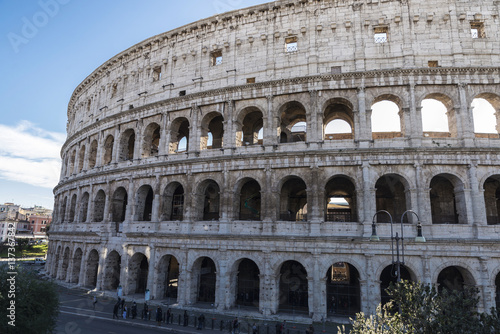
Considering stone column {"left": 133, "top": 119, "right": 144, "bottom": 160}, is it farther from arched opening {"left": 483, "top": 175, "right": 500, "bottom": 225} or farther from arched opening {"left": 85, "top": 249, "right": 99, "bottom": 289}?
arched opening {"left": 483, "top": 175, "right": 500, "bottom": 225}

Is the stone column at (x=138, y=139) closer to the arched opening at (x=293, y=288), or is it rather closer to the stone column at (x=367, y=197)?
the arched opening at (x=293, y=288)

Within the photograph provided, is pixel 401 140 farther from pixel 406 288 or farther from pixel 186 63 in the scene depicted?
pixel 186 63

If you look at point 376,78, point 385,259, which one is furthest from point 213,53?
point 385,259

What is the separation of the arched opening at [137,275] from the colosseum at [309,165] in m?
0.16

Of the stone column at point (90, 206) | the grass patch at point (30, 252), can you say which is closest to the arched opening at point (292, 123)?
the stone column at point (90, 206)

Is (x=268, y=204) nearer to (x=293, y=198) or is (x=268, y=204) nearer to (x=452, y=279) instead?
(x=293, y=198)

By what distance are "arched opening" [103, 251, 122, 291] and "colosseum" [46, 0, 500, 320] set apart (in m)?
0.10

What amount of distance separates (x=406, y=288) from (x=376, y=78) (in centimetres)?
1639

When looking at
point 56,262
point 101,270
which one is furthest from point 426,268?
point 56,262

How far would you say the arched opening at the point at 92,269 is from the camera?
29.0m

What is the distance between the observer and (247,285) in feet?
78.2

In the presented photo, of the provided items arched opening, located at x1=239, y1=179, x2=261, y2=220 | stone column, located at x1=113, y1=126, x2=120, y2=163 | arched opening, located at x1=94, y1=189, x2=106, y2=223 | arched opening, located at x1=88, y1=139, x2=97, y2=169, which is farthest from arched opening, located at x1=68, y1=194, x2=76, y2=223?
arched opening, located at x1=239, y1=179, x2=261, y2=220

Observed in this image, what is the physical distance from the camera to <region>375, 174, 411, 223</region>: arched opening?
22.1 meters

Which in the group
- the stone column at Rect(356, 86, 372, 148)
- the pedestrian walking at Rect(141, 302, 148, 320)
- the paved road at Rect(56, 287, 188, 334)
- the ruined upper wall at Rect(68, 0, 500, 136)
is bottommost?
the paved road at Rect(56, 287, 188, 334)
